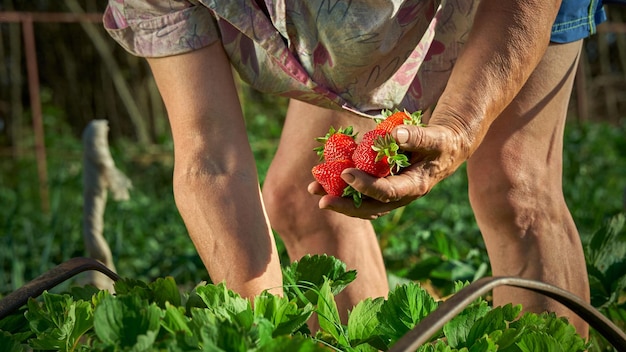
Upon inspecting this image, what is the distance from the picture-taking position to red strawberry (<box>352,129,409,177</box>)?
1.33m

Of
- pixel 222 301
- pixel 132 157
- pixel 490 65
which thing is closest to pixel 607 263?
pixel 490 65

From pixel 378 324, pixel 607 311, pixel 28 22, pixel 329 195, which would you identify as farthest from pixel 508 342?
pixel 28 22

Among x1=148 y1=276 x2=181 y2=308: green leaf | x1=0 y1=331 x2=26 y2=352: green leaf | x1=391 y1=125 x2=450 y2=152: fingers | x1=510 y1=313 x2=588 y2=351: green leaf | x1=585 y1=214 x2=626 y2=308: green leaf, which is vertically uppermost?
x1=391 y1=125 x2=450 y2=152: fingers

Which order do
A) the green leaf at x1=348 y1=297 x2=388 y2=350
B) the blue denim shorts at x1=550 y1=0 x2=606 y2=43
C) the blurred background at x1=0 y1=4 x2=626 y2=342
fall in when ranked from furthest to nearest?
1. the blurred background at x1=0 y1=4 x2=626 y2=342
2. the blue denim shorts at x1=550 y1=0 x2=606 y2=43
3. the green leaf at x1=348 y1=297 x2=388 y2=350

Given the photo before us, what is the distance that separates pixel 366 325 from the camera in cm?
122

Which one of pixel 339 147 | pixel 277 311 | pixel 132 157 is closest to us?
pixel 277 311

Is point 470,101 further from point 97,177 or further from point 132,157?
point 132,157

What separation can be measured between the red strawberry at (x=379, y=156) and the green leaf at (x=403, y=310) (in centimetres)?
23

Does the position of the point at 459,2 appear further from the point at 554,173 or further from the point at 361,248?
the point at 361,248

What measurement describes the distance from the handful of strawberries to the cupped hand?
21mm

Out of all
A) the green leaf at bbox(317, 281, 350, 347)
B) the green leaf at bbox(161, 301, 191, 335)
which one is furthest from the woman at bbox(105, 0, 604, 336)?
the green leaf at bbox(161, 301, 191, 335)

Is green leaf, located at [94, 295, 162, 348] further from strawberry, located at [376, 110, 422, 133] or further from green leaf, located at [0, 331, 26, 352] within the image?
strawberry, located at [376, 110, 422, 133]

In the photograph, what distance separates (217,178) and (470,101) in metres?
0.44

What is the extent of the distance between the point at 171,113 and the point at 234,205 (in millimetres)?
212
